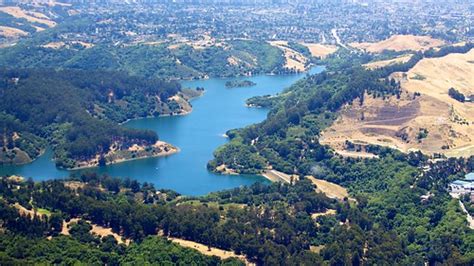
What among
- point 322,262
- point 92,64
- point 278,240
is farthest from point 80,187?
point 92,64

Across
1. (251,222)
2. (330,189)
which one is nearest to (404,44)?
(330,189)

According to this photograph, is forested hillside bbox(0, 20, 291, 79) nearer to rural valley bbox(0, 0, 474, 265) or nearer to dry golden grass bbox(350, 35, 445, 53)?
rural valley bbox(0, 0, 474, 265)

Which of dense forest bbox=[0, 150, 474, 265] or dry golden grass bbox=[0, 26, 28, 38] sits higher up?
dense forest bbox=[0, 150, 474, 265]

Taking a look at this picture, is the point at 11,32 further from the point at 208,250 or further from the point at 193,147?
the point at 208,250

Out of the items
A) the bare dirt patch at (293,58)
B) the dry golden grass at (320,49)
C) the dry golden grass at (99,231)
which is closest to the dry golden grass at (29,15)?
the bare dirt patch at (293,58)

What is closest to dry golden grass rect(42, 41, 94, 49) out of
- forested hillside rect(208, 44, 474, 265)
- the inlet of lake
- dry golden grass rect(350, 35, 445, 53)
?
the inlet of lake

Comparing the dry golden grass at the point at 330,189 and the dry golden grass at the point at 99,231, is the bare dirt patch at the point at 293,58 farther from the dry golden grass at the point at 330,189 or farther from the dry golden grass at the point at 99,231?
the dry golden grass at the point at 99,231
